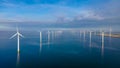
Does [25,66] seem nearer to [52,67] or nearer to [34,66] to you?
[34,66]

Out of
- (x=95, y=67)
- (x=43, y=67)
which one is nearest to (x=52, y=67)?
(x=43, y=67)

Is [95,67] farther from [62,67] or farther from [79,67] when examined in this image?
[62,67]

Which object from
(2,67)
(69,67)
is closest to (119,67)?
(69,67)

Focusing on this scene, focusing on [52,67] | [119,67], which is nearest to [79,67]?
[52,67]

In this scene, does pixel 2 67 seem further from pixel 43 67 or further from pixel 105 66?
pixel 105 66

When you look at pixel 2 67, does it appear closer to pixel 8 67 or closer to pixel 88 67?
pixel 8 67

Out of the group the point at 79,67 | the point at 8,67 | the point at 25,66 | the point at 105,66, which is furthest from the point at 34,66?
the point at 105,66
